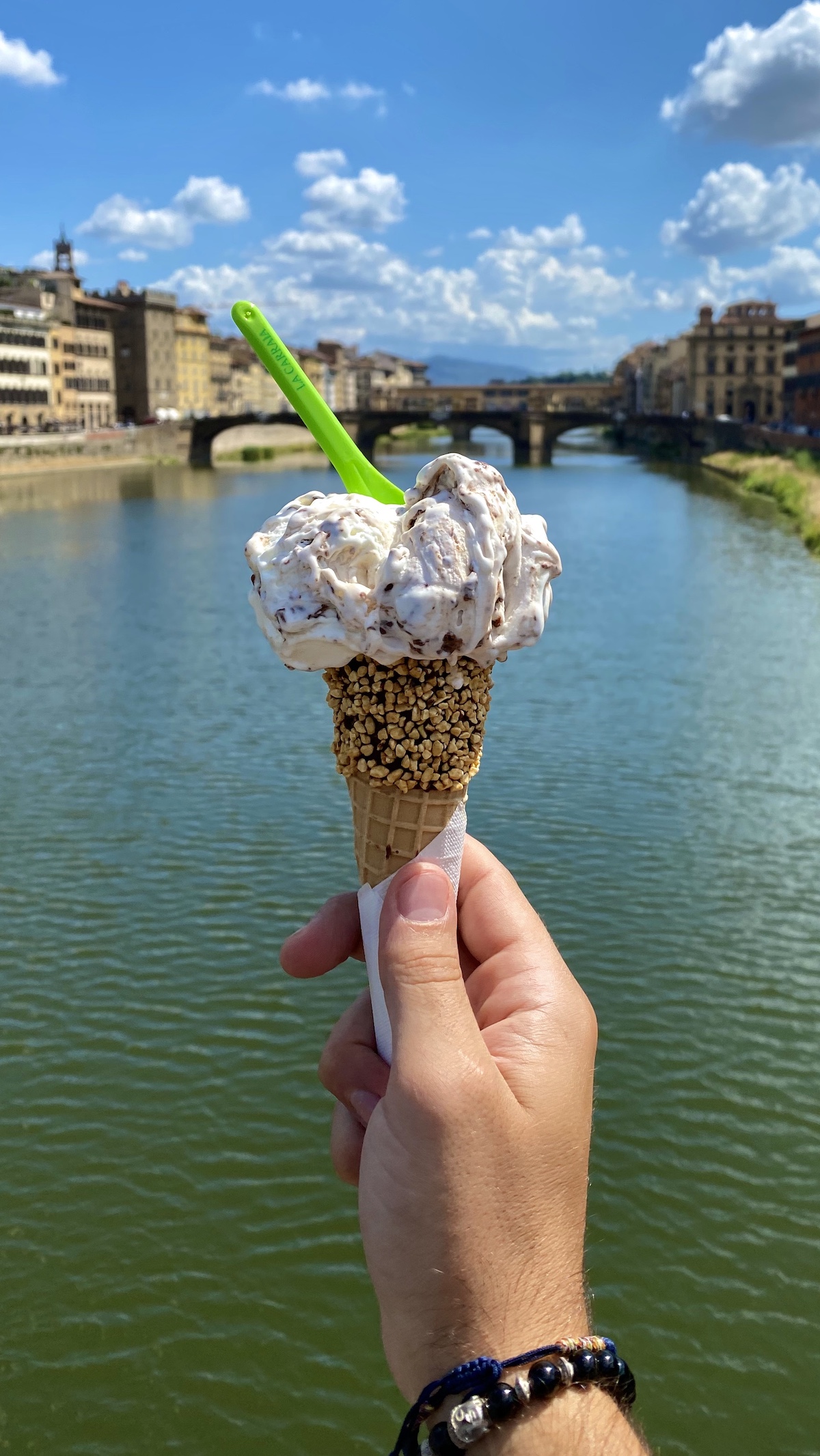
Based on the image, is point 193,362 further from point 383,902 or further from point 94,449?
point 383,902

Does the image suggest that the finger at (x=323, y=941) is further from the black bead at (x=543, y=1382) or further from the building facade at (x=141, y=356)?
the building facade at (x=141, y=356)

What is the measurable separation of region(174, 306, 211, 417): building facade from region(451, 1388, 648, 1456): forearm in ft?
344

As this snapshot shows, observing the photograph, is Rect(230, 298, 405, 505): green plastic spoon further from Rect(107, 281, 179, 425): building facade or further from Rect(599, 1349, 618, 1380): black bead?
Rect(107, 281, 179, 425): building facade

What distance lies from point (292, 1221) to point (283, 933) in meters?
2.95

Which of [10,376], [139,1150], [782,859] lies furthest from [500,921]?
[10,376]

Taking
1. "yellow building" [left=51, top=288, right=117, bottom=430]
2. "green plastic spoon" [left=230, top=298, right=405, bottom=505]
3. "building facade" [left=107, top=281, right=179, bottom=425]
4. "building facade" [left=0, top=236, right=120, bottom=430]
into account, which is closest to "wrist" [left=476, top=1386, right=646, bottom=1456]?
"green plastic spoon" [left=230, top=298, right=405, bottom=505]

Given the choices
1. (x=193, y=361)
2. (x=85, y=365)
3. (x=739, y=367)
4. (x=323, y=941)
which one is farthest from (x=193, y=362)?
(x=323, y=941)

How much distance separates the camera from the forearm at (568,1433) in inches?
76.9

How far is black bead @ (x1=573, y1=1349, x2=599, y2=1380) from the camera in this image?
2.04m

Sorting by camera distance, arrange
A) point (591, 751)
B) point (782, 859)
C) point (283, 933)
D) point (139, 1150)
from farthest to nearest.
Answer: point (591, 751) < point (782, 859) < point (283, 933) < point (139, 1150)

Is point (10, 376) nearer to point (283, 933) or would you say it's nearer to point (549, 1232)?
point (283, 933)

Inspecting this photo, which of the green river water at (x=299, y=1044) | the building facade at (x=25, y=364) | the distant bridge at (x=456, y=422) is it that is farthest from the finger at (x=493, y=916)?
the building facade at (x=25, y=364)

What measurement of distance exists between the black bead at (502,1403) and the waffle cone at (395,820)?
3.37ft

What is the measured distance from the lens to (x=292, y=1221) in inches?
242
